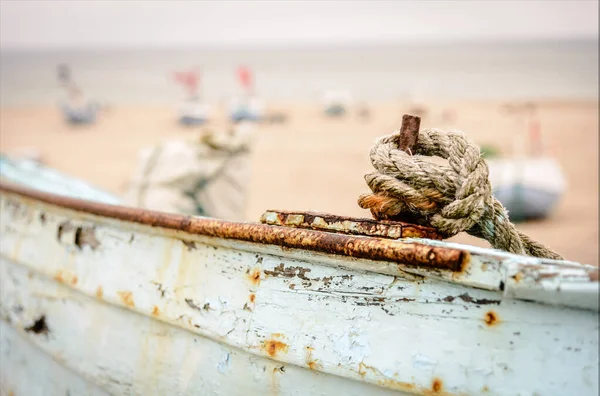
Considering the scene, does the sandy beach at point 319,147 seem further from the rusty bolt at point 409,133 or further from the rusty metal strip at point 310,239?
the rusty bolt at point 409,133

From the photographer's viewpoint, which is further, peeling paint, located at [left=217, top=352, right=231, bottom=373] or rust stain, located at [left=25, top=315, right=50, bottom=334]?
rust stain, located at [left=25, top=315, right=50, bottom=334]

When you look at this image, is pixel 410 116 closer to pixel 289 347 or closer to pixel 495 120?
pixel 289 347

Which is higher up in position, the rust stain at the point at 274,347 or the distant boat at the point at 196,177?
the distant boat at the point at 196,177

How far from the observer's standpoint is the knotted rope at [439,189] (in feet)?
5.57

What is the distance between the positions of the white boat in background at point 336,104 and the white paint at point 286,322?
20736mm

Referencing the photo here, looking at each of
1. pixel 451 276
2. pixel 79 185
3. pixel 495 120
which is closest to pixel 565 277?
pixel 451 276

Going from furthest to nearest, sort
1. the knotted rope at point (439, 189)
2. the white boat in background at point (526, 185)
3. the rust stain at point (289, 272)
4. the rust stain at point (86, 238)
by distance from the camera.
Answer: the white boat in background at point (526, 185) < the rust stain at point (86, 238) < the rust stain at point (289, 272) < the knotted rope at point (439, 189)

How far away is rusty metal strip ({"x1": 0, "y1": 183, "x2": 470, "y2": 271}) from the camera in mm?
1521

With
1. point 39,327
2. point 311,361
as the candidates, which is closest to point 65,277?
point 39,327

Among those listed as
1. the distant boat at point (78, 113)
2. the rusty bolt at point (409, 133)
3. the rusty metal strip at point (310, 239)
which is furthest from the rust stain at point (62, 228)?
the distant boat at point (78, 113)

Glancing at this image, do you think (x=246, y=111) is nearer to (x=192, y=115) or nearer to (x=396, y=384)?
(x=192, y=115)

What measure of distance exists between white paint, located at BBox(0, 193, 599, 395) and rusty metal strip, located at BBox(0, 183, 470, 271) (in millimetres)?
40

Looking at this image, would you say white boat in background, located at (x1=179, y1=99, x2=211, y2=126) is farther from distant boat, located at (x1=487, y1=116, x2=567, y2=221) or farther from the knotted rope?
the knotted rope

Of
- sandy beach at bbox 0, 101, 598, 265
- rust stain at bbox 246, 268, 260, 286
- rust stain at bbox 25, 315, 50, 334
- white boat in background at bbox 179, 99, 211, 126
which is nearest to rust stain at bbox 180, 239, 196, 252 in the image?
rust stain at bbox 246, 268, 260, 286
